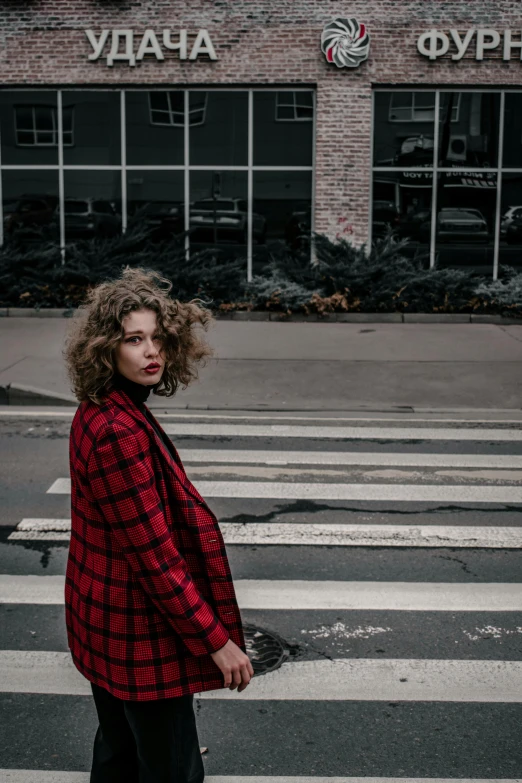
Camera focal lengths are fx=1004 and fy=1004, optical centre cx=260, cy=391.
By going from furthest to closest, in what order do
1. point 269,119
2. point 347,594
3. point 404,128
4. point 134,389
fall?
point 269,119 → point 404,128 → point 347,594 → point 134,389

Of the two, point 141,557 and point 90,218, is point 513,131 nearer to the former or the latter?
point 90,218

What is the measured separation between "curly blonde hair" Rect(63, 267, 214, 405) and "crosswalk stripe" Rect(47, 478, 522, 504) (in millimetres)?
4659

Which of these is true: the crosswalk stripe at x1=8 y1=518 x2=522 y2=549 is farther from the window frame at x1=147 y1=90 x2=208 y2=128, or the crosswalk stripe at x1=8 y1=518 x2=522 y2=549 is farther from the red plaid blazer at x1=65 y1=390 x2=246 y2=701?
the window frame at x1=147 y1=90 x2=208 y2=128

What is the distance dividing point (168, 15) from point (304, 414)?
1030 cm

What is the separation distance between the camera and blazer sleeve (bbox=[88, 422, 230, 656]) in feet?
8.60

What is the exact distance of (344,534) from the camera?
21.7 feet

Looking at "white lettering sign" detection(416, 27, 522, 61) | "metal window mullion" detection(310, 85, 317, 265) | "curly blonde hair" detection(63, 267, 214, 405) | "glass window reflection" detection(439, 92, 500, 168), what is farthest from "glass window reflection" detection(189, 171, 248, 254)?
"curly blonde hair" detection(63, 267, 214, 405)

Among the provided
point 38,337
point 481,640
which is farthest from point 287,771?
point 38,337

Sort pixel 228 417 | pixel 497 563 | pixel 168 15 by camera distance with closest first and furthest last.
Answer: pixel 497 563 < pixel 228 417 < pixel 168 15

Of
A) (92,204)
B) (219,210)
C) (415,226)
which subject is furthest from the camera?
(92,204)

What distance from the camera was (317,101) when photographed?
1847cm

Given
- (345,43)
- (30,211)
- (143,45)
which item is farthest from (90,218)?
(345,43)

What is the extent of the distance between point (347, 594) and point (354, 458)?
332 cm

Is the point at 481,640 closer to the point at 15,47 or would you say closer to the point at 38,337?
the point at 38,337
